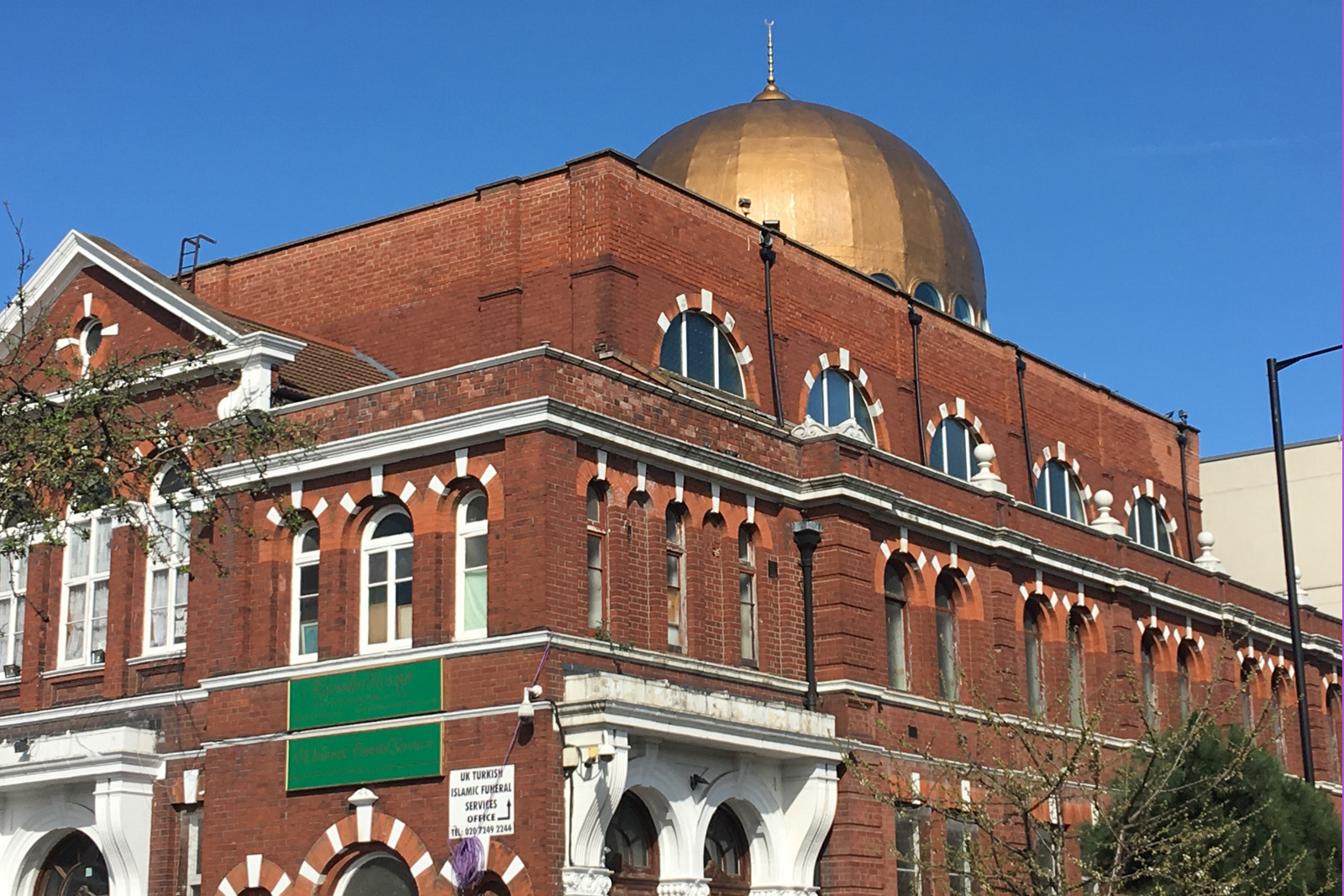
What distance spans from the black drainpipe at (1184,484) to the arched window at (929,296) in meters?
10.0

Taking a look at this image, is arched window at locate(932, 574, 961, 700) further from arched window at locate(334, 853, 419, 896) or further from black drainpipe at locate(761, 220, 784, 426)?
arched window at locate(334, 853, 419, 896)

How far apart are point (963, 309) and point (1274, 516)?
18002mm

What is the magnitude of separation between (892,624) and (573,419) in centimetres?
854

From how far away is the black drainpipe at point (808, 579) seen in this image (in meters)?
31.8

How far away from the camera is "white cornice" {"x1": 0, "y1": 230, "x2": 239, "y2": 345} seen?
3253cm

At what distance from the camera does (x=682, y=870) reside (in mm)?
28594

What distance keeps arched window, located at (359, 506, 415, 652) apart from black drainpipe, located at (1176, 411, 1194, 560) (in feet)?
89.1

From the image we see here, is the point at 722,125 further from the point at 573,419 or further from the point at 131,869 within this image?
the point at 131,869

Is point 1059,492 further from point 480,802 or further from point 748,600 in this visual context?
point 480,802

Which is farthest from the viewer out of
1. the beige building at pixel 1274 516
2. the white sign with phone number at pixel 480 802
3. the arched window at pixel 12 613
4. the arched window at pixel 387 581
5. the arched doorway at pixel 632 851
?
the beige building at pixel 1274 516

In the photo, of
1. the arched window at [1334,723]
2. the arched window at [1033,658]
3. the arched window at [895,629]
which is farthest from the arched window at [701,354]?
the arched window at [1334,723]

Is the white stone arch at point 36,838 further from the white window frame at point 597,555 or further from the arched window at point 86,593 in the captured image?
the white window frame at point 597,555

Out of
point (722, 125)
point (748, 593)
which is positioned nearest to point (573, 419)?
point (748, 593)

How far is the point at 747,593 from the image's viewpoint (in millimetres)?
31656
